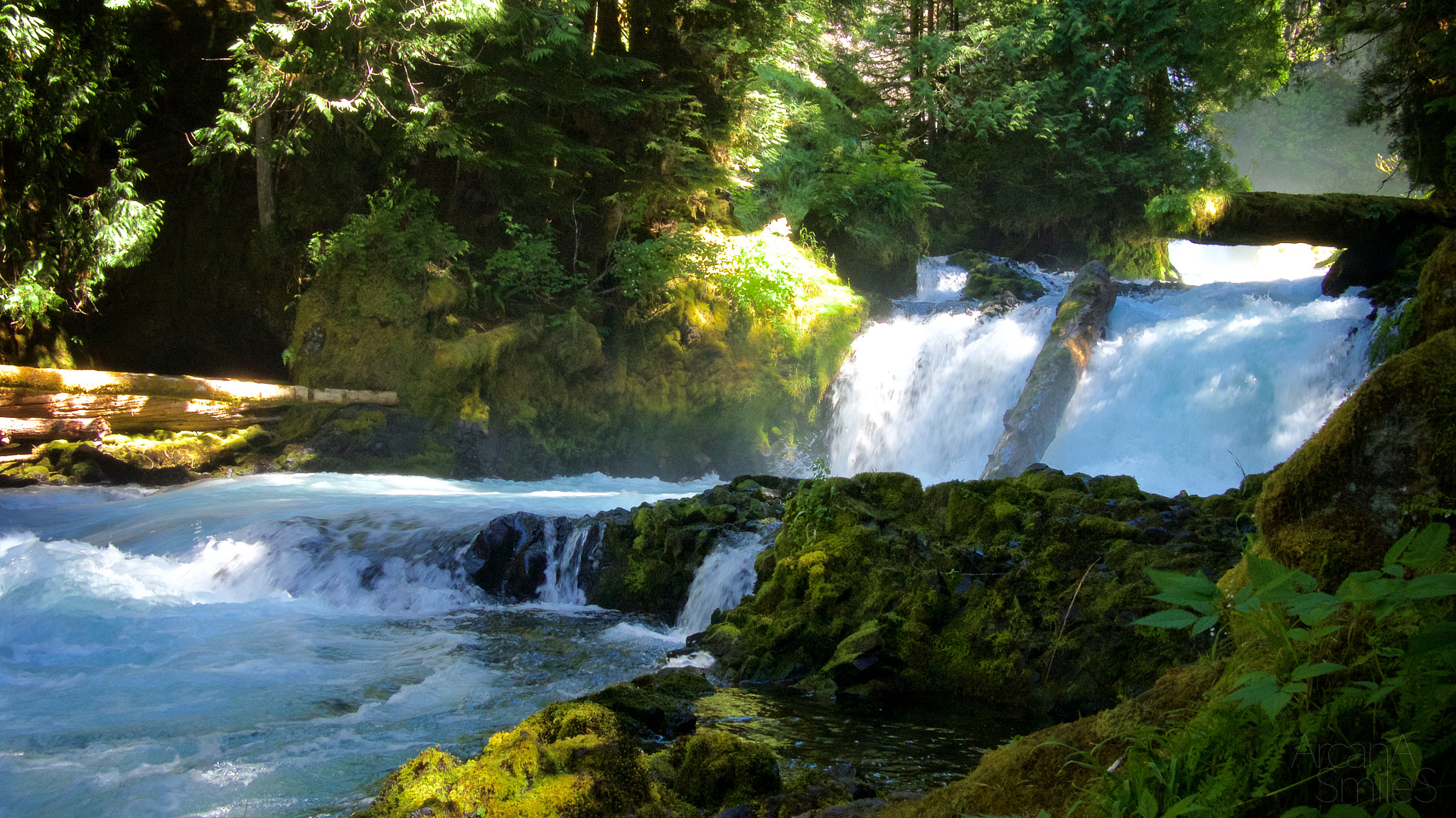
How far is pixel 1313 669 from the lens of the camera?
4.73 ft

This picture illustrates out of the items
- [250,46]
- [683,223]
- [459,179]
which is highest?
[250,46]

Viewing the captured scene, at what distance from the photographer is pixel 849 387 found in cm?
1398

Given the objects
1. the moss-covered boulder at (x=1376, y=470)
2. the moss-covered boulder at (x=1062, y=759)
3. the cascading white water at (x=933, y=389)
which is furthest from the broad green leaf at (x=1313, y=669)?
the cascading white water at (x=933, y=389)

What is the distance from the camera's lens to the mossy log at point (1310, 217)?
8578 mm

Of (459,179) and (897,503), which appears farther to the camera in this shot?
(459,179)

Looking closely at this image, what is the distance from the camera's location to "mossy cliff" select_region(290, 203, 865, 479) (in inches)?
489

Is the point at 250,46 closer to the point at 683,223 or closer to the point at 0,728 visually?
the point at 683,223

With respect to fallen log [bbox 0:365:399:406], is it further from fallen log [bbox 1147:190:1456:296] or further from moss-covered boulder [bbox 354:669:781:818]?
fallen log [bbox 1147:190:1456:296]

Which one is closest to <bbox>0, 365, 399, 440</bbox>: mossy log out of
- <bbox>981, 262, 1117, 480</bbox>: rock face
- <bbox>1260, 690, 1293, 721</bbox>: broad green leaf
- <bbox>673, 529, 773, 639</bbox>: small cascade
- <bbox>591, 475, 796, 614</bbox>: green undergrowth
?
<bbox>591, 475, 796, 614</bbox>: green undergrowth

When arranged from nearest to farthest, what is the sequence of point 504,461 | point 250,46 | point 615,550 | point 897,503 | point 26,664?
point 26,664 → point 897,503 → point 615,550 → point 250,46 → point 504,461

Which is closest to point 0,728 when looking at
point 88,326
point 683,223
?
point 683,223

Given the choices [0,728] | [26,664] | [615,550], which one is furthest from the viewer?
[615,550]

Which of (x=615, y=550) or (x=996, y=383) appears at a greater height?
(x=996, y=383)

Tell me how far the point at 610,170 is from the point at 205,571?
28.4 ft
